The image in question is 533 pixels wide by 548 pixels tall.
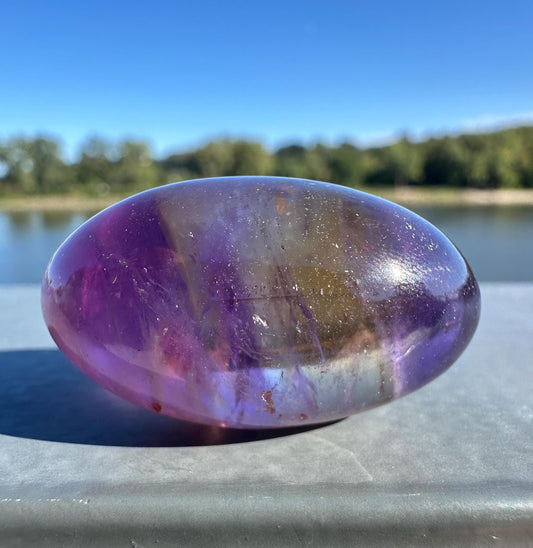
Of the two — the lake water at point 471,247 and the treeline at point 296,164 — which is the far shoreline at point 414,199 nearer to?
the treeline at point 296,164

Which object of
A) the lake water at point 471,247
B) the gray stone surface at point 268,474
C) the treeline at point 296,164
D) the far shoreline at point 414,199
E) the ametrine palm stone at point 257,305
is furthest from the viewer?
the treeline at point 296,164

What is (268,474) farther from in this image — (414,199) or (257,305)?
(414,199)

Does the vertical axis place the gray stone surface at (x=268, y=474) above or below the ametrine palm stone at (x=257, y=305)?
below

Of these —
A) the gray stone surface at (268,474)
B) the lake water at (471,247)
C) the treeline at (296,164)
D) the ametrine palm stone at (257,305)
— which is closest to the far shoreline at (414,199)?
the treeline at (296,164)

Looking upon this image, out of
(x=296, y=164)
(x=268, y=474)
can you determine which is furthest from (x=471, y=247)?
(x=296, y=164)

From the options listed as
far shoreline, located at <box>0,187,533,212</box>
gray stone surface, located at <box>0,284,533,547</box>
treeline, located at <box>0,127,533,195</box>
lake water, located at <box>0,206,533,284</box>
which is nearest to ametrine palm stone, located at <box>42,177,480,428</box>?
gray stone surface, located at <box>0,284,533,547</box>
